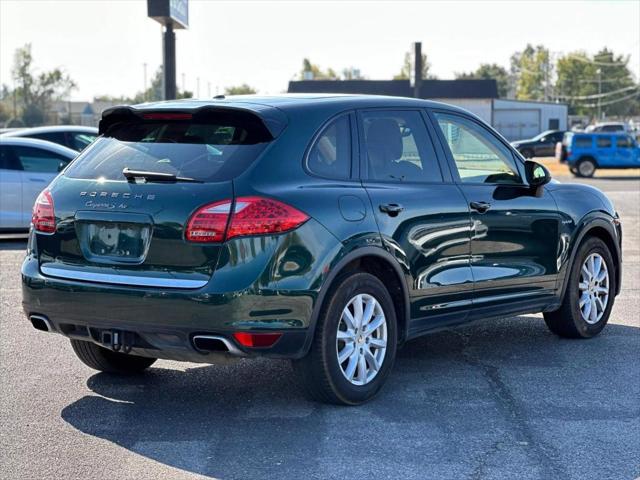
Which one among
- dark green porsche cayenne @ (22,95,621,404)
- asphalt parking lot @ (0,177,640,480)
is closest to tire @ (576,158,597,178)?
asphalt parking lot @ (0,177,640,480)

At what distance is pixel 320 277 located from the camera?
6.08m

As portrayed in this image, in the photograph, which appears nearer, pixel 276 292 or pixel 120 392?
pixel 276 292

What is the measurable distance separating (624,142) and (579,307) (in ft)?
109

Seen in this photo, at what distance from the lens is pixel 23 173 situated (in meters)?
16.1

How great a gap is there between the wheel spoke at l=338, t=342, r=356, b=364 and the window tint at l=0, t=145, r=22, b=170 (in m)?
10.9

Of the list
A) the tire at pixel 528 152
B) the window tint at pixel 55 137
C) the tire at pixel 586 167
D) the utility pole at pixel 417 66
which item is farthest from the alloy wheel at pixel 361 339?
the tire at pixel 528 152

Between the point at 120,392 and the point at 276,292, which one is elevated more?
the point at 276,292

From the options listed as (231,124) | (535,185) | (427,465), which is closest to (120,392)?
(231,124)

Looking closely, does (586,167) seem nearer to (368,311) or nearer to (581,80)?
(368,311)

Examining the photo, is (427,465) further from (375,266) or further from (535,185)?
(535,185)

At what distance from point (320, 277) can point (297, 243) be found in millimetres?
249

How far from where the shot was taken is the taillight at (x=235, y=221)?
5824 mm

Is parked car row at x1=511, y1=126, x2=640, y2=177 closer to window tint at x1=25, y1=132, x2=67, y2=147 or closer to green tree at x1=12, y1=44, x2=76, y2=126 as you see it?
window tint at x1=25, y1=132, x2=67, y2=147

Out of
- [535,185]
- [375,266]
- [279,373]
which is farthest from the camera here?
[535,185]
